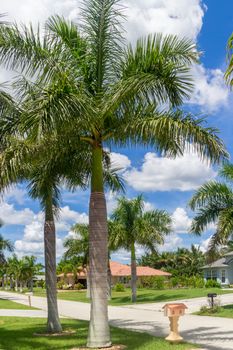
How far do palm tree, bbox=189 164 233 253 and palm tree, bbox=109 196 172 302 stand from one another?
10.4m

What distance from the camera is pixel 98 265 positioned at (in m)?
12.0

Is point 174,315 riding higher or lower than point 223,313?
higher

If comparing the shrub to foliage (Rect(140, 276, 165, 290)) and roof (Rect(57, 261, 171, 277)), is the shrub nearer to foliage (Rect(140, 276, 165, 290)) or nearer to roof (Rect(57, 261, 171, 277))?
roof (Rect(57, 261, 171, 277))

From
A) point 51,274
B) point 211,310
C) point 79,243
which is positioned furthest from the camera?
point 79,243

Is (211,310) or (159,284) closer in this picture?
(211,310)

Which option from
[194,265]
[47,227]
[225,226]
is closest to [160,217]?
[225,226]

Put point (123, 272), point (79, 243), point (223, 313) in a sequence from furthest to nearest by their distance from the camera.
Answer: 1. point (123, 272)
2. point (79, 243)
3. point (223, 313)

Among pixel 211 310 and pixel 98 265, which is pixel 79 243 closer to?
pixel 211 310

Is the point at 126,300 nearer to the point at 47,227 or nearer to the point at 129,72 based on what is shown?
the point at 47,227

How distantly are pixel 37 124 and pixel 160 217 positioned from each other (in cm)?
2392

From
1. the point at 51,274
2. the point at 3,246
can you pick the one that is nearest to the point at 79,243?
the point at 3,246

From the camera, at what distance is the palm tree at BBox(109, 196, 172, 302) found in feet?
108

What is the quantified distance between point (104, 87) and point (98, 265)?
13.5 feet

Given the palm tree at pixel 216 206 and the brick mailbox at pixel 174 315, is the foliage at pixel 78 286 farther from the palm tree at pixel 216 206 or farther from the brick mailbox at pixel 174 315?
the brick mailbox at pixel 174 315
